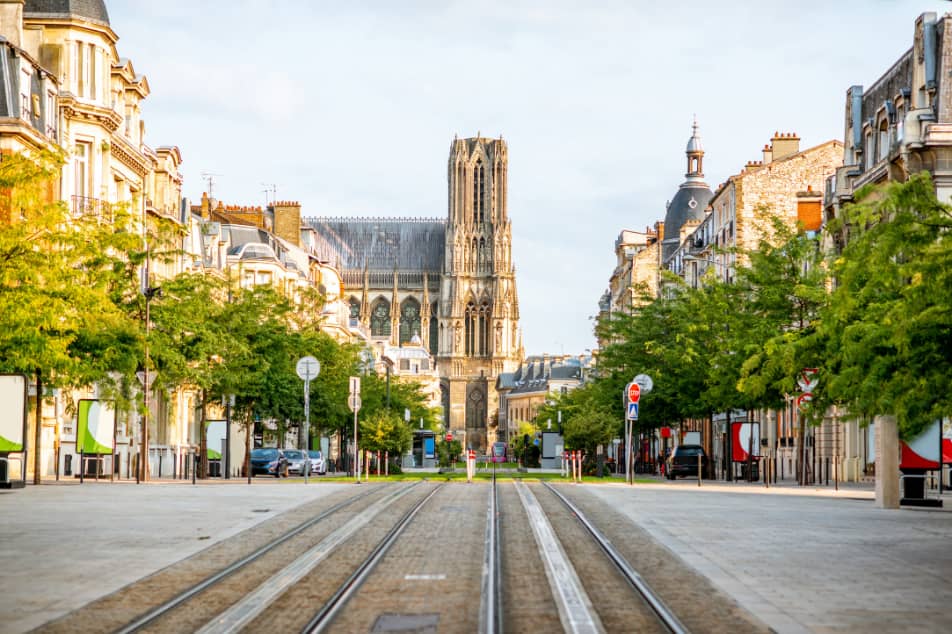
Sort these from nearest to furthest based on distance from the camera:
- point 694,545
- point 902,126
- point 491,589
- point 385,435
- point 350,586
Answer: point 491,589
point 350,586
point 694,545
point 902,126
point 385,435

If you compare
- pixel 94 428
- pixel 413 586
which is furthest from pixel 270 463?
pixel 413 586

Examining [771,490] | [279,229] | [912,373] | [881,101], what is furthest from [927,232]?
[279,229]

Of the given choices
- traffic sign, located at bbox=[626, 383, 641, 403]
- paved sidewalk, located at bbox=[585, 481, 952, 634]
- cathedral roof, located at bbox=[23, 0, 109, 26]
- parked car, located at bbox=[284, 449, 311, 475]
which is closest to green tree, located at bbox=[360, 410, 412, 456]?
parked car, located at bbox=[284, 449, 311, 475]

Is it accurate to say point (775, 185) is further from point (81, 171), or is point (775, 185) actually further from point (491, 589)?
point (491, 589)

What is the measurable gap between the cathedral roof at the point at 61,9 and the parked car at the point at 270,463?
17.9m

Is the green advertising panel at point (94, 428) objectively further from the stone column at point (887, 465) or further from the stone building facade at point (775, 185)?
the stone building facade at point (775, 185)

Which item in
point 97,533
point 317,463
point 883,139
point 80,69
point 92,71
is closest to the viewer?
point 97,533

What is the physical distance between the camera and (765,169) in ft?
240

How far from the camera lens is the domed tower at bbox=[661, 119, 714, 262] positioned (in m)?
109

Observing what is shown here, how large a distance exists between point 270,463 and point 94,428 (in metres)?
19.1

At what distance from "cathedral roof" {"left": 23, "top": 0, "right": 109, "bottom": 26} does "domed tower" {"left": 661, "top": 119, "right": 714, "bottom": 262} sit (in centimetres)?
6292

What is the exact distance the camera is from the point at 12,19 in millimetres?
47000

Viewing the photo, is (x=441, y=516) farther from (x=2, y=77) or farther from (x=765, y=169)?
(x=765, y=169)

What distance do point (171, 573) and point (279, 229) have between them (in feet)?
300
